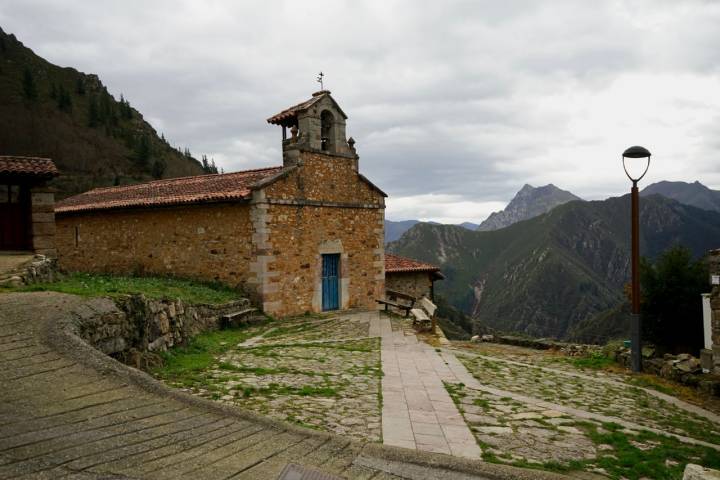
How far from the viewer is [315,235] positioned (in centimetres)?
1644

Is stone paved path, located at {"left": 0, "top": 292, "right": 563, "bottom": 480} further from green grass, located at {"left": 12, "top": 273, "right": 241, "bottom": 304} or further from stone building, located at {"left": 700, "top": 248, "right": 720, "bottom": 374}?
stone building, located at {"left": 700, "top": 248, "right": 720, "bottom": 374}

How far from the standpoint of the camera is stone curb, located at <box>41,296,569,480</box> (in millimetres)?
4184

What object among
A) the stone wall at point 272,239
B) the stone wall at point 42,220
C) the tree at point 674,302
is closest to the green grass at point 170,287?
the stone wall at point 272,239

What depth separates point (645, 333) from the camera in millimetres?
35219

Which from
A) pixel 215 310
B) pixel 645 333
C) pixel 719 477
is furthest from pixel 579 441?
pixel 645 333

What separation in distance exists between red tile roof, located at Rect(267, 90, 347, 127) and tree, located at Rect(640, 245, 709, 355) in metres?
28.3

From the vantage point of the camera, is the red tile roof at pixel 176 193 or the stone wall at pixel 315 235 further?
the red tile roof at pixel 176 193

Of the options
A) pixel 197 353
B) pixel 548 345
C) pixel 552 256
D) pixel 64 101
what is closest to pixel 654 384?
pixel 548 345

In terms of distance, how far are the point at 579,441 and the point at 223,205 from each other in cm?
1219

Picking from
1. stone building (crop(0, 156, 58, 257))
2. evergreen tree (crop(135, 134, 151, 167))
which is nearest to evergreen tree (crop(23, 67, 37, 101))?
evergreen tree (crop(135, 134, 151, 167))

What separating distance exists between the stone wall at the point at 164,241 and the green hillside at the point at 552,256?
8528 cm

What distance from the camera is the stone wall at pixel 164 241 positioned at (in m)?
15.3

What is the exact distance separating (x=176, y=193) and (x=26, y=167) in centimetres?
545

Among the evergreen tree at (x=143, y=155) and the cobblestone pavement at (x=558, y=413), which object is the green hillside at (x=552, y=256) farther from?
the cobblestone pavement at (x=558, y=413)
